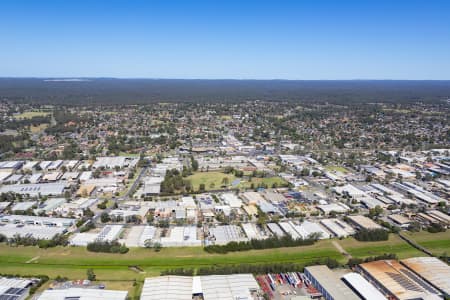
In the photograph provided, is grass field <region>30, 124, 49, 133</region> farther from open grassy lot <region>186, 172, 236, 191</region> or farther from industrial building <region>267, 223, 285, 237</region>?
industrial building <region>267, 223, 285, 237</region>

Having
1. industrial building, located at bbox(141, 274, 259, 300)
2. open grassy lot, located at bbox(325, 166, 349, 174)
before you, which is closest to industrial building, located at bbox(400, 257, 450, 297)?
industrial building, located at bbox(141, 274, 259, 300)

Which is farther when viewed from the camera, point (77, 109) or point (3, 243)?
point (77, 109)

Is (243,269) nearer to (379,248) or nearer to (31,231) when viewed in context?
(379,248)

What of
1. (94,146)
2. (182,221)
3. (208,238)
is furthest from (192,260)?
(94,146)

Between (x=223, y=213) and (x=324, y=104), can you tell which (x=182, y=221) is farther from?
(x=324, y=104)

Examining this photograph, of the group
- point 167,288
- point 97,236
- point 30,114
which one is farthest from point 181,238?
point 30,114

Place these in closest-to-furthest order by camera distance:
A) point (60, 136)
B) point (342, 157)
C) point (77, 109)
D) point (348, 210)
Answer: point (348, 210) → point (342, 157) → point (60, 136) → point (77, 109)

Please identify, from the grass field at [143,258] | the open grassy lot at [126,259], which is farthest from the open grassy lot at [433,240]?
the open grassy lot at [126,259]

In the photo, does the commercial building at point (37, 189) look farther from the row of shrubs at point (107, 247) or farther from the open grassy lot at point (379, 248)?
the open grassy lot at point (379, 248)
